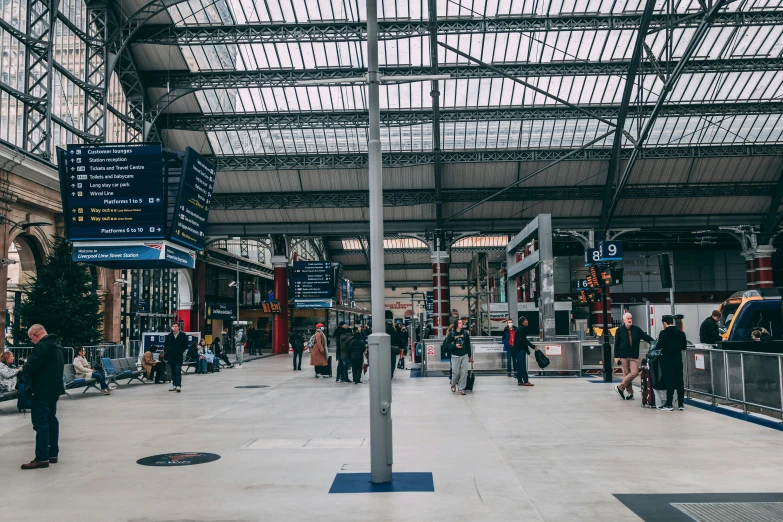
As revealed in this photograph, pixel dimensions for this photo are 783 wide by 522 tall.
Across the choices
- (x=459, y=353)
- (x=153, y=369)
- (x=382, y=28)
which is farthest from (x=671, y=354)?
(x=382, y=28)

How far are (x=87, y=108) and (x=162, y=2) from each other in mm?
5356

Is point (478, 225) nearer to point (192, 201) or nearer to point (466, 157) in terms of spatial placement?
point (466, 157)

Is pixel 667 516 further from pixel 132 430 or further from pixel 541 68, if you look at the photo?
pixel 541 68

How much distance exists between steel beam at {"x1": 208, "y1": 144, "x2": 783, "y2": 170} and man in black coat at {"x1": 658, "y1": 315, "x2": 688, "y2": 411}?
26.7m

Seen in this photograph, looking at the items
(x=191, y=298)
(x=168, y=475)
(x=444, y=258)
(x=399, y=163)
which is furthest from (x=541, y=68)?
(x=168, y=475)

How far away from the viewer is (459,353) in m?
17.8

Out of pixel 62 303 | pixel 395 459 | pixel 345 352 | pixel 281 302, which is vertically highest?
pixel 281 302

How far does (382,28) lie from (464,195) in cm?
1392

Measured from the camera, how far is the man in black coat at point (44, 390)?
352 inches

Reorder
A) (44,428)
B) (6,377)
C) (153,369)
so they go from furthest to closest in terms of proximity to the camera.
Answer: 1. (153,369)
2. (6,377)
3. (44,428)

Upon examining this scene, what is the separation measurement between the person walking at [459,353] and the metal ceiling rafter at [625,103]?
687 inches

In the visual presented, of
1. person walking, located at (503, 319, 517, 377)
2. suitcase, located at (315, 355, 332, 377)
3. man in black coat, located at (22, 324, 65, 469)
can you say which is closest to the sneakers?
man in black coat, located at (22, 324, 65, 469)

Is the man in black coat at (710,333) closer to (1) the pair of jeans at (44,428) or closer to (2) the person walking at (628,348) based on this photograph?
(2) the person walking at (628,348)

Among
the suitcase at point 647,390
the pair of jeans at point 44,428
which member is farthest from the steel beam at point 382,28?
the pair of jeans at point 44,428
